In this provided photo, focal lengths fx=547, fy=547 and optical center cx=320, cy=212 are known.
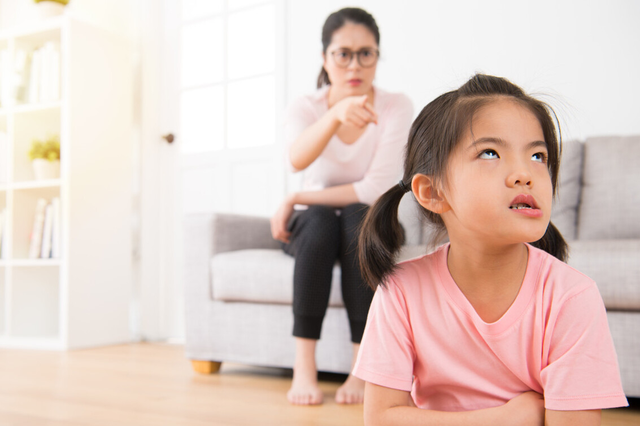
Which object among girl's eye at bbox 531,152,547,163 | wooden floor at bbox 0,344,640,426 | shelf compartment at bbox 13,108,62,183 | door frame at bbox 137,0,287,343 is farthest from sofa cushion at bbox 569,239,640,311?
shelf compartment at bbox 13,108,62,183

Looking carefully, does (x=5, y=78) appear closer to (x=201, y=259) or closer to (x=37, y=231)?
(x=37, y=231)

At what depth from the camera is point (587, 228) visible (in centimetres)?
166

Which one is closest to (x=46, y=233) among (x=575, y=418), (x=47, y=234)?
(x=47, y=234)

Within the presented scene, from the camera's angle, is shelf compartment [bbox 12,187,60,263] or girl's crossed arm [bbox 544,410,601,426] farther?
shelf compartment [bbox 12,187,60,263]

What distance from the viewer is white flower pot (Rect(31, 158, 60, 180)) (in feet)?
8.34

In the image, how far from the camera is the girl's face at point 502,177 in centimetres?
65

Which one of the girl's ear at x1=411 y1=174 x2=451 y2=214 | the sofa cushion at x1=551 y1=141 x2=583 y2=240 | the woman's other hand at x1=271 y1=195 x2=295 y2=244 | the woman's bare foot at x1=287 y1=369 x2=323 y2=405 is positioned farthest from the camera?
the sofa cushion at x1=551 y1=141 x2=583 y2=240

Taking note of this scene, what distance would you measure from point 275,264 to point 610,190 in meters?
1.03

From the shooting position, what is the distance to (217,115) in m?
2.75

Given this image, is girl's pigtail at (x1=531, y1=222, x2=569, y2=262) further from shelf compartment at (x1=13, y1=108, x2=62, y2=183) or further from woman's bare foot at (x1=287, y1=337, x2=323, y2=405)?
shelf compartment at (x1=13, y1=108, x2=62, y2=183)

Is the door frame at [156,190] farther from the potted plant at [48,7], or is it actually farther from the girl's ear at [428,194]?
the girl's ear at [428,194]

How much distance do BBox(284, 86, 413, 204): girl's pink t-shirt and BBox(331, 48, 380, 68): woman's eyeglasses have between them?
11 centimetres

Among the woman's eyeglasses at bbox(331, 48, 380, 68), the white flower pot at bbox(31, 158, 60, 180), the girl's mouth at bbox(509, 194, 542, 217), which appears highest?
the woman's eyeglasses at bbox(331, 48, 380, 68)

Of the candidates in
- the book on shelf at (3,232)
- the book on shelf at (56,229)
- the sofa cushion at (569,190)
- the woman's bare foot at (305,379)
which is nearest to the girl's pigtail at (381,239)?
the woman's bare foot at (305,379)
